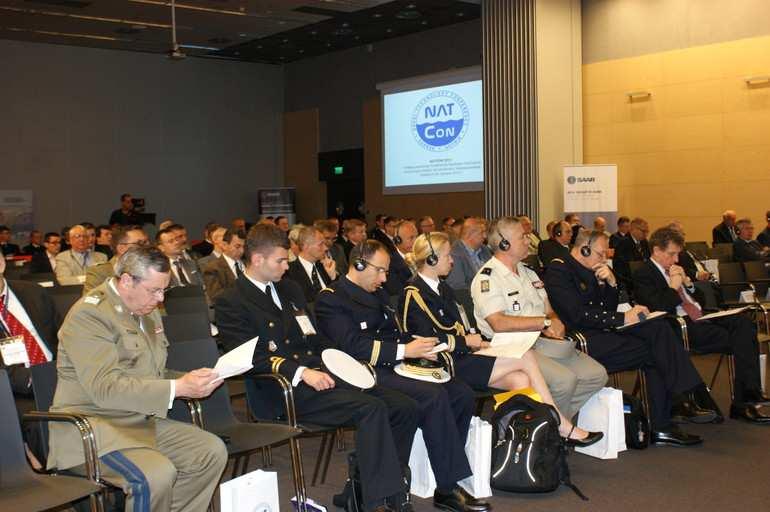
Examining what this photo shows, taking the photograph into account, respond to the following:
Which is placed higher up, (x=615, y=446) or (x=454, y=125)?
(x=454, y=125)

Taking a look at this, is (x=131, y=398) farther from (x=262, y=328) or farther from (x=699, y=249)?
(x=699, y=249)

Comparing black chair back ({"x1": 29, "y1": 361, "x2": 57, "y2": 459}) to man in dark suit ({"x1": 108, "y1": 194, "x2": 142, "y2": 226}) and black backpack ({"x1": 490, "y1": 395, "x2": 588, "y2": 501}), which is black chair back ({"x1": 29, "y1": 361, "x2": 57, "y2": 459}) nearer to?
black backpack ({"x1": 490, "y1": 395, "x2": 588, "y2": 501})

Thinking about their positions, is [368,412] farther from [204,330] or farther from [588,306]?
[588,306]

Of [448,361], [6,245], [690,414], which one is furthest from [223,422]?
[6,245]

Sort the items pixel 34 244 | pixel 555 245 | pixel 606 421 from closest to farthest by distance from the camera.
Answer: pixel 606 421 < pixel 555 245 < pixel 34 244

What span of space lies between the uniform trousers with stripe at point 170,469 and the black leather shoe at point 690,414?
3.41 m

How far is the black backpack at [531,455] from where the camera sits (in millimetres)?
4227

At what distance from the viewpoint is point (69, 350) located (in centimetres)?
310

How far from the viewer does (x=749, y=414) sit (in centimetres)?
561

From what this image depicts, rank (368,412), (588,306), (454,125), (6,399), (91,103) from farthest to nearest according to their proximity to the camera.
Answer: (91,103) < (454,125) < (588,306) < (368,412) < (6,399)

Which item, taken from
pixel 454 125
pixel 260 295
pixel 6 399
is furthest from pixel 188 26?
pixel 6 399

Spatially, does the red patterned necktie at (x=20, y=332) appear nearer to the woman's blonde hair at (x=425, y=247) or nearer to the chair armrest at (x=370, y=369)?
the chair armrest at (x=370, y=369)

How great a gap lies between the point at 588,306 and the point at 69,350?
3.37 metres

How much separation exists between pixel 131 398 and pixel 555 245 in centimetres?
727
